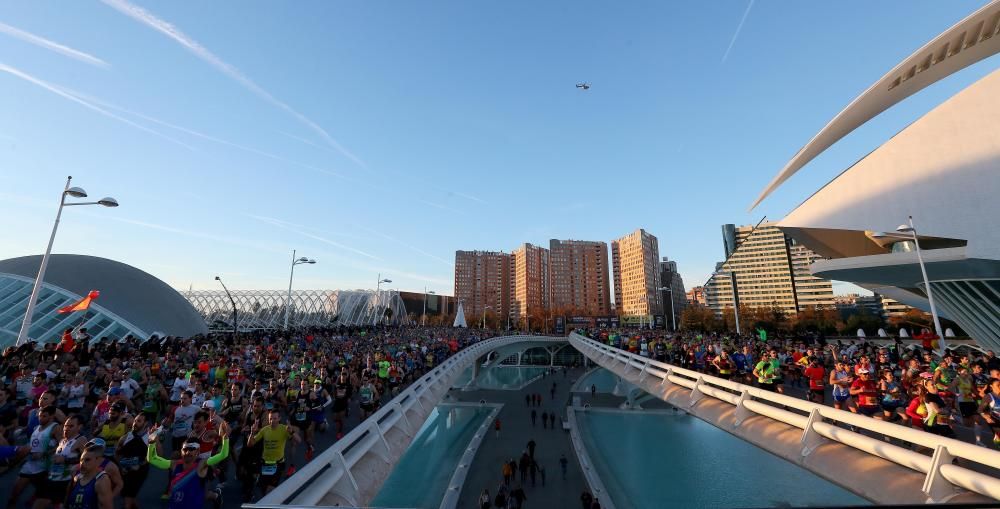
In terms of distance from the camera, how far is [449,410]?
119ft

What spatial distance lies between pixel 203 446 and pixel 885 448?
890 cm

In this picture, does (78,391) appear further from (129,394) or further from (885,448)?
(885,448)

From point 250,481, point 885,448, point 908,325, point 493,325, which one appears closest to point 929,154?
point 885,448

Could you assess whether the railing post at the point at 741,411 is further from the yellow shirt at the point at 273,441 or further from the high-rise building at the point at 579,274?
the high-rise building at the point at 579,274

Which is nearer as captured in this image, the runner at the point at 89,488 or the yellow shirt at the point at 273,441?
the runner at the point at 89,488

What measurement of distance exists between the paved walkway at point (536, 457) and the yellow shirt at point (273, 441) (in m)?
13.1

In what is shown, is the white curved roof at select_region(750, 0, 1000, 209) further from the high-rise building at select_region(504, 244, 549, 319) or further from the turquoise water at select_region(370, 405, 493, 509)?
the high-rise building at select_region(504, 244, 549, 319)

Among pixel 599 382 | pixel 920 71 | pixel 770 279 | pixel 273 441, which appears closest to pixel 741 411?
pixel 273 441

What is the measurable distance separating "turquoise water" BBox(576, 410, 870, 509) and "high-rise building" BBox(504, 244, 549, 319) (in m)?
113

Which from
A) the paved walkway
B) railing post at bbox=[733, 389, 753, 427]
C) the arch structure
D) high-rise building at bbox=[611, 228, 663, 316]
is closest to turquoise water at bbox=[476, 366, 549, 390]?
the paved walkway

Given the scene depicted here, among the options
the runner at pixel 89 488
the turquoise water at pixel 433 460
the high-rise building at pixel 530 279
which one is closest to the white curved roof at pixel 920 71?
the turquoise water at pixel 433 460

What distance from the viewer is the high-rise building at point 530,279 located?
14595 centimetres

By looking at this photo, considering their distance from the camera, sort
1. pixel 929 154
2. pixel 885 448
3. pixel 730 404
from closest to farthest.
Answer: pixel 885 448 → pixel 730 404 → pixel 929 154

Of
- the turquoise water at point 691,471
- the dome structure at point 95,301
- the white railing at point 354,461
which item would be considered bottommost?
the turquoise water at point 691,471
